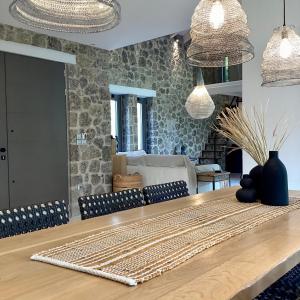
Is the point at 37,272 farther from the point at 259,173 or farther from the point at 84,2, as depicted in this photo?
the point at 259,173

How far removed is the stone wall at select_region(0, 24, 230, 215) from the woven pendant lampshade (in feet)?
9.77

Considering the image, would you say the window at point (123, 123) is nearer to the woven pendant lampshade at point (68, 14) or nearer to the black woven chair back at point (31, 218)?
the woven pendant lampshade at point (68, 14)

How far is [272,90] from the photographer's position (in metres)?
3.99

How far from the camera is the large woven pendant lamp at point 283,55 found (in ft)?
8.71

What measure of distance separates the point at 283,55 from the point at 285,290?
1721 millimetres

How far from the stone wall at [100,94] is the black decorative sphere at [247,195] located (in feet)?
11.7

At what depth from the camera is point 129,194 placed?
7.46ft

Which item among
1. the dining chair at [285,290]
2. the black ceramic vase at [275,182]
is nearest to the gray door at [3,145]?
the black ceramic vase at [275,182]

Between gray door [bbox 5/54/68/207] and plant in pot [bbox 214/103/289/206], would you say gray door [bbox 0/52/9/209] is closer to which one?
gray door [bbox 5/54/68/207]

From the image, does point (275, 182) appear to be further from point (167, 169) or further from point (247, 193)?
point (167, 169)

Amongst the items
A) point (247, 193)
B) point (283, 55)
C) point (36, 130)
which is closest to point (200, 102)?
point (36, 130)

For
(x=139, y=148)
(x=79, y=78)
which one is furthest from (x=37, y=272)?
(x=139, y=148)

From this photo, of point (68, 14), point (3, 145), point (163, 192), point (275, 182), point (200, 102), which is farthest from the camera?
point (200, 102)

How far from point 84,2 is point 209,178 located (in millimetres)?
4646
